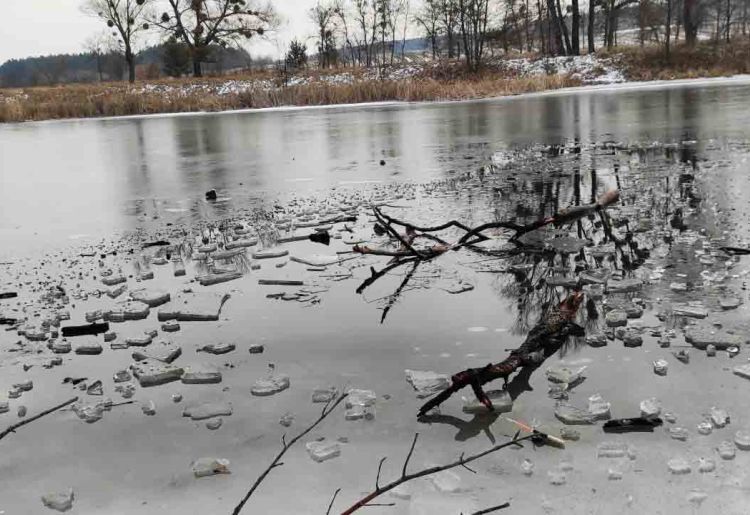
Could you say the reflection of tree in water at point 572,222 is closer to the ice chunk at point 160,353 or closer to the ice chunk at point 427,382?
the ice chunk at point 427,382

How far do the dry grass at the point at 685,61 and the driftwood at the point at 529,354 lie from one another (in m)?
34.6

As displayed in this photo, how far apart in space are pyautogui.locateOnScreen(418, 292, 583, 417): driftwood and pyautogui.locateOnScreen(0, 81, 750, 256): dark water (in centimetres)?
374

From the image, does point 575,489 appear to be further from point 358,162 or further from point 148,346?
point 358,162

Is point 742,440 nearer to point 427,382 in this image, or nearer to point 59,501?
point 427,382

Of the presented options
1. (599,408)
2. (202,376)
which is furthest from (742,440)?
(202,376)

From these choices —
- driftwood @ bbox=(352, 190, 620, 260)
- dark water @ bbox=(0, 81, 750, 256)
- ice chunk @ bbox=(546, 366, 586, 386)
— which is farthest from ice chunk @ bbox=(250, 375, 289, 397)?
dark water @ bbox=(0, 81, 750, 256)

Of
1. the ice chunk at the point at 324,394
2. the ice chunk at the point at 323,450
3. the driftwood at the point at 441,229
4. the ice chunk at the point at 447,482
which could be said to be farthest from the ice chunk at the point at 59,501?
the driftwood at the point at 441,229

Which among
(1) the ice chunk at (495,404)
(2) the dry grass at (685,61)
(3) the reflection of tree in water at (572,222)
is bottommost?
(1) the ice chunk at (495,404)

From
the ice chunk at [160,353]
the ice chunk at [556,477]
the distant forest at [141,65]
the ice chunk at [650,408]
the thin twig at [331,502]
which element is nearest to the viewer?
Answer: the thin twig at [331,502]

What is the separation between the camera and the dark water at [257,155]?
644 centimetres

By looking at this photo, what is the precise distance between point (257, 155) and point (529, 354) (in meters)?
8.56

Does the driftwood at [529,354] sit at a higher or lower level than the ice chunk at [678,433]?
higher

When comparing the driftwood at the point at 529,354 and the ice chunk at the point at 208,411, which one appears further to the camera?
the ice chunk at the point at 208,411

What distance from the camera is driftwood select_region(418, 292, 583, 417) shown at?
2.17 m
